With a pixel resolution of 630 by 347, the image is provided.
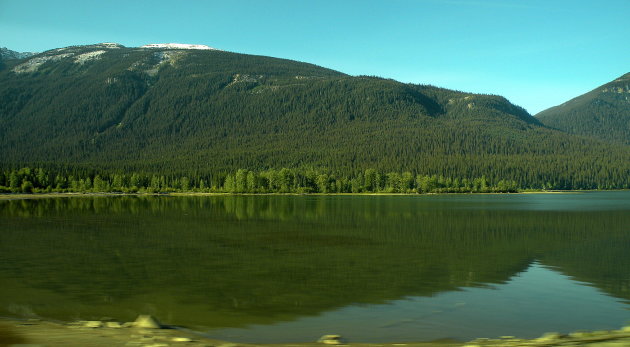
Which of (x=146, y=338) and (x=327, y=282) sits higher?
(x=146, y=338)

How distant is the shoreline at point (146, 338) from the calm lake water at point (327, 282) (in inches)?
38.8

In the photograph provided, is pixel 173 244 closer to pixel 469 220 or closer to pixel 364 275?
pixel 364 275

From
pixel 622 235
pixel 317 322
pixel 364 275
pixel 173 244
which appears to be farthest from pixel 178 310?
pixel 622 235

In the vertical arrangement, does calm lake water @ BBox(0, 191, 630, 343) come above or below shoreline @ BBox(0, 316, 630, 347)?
below

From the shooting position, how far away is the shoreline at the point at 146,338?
1327 centimetres

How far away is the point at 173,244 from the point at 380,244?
15355mm

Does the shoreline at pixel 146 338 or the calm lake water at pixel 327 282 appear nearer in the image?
the shoreline at pixel 146 338

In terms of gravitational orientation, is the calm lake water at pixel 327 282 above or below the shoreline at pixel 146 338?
below

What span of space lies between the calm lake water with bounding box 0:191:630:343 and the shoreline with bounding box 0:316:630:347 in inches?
38.8

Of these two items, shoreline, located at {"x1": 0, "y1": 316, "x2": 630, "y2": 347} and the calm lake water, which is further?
the calm lake water

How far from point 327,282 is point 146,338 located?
1176 centimetres

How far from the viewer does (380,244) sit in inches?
1542

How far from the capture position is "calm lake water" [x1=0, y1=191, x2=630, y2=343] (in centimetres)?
1750

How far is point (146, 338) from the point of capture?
45.8 feet
